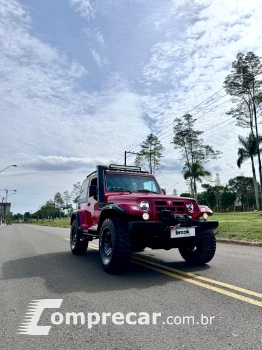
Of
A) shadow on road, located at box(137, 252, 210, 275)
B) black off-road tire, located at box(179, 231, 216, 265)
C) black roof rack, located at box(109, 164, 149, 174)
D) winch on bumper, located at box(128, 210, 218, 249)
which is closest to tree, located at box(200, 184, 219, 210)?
black roof rack, located at box(109, 164, 149, 174)

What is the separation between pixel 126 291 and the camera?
4523 mm

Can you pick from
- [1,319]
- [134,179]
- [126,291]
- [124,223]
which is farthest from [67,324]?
[134,179]

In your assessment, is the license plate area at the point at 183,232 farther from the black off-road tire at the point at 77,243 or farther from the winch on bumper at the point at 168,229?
the black off-road tire at the point at 77,243

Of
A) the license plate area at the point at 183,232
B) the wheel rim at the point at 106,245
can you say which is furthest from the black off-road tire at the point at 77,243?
the license plate area at the point at 183,232

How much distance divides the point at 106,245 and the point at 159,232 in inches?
51.5

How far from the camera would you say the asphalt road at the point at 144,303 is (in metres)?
2.85

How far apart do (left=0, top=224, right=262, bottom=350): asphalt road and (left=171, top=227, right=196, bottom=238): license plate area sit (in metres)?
0.70

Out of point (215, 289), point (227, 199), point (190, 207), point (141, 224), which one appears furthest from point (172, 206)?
point (227, 199)

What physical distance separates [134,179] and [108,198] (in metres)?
1.07

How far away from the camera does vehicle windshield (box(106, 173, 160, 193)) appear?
725cm

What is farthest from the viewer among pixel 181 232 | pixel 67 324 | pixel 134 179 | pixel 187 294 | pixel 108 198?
pixel 134 179

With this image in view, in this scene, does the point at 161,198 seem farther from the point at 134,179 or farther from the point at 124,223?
the point at 134,179

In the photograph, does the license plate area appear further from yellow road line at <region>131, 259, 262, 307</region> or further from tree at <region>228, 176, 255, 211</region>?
tree at <region>228, 176, 255, 211</region>

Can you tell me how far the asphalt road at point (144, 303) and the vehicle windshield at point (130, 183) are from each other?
5.79ft
